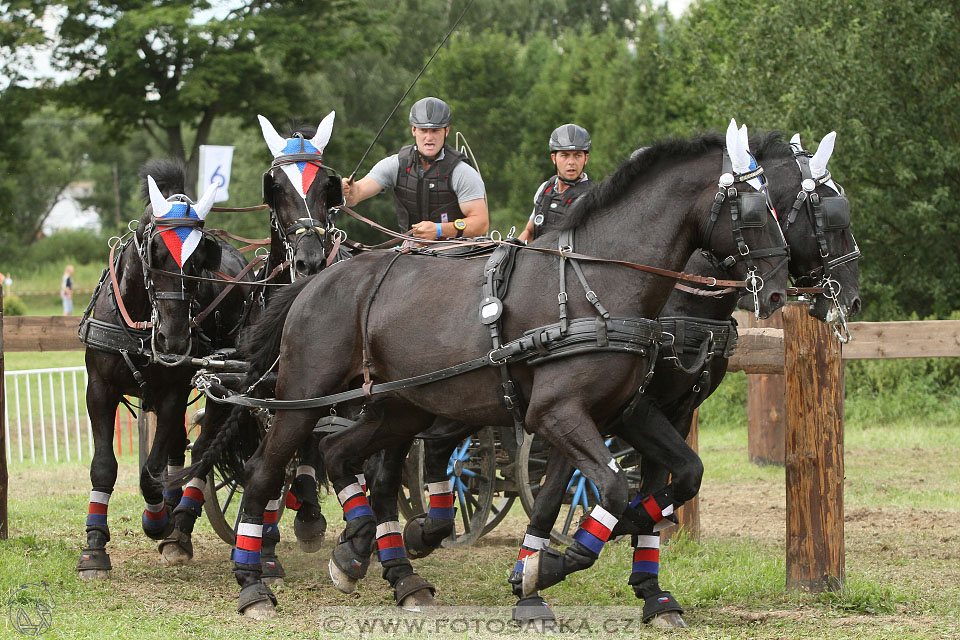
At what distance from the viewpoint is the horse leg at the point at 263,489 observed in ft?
19.0

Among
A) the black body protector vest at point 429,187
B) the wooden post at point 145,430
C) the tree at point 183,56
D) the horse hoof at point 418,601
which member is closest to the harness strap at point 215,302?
the black body protector vest at point 429,187

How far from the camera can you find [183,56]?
26484 mm

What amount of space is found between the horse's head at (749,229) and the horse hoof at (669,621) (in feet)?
5.08

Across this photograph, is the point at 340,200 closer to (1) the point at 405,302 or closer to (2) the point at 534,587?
(1) the point at 405,302

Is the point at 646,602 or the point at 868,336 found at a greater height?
the point at 868,336

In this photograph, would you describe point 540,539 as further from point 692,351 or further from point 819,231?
point 819,231

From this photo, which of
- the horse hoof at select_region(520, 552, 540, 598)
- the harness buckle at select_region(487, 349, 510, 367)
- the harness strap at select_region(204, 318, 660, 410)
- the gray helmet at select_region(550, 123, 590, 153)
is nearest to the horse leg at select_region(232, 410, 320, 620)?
the harness strap at select_region(204, 318, 660, 410)

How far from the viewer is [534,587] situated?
5.06m

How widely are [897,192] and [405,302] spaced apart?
9976 mm

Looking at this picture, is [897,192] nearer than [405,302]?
No

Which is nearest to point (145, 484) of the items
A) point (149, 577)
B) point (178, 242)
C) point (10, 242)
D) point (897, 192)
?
point (149, 577)

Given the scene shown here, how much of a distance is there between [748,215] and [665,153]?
1.82 ft

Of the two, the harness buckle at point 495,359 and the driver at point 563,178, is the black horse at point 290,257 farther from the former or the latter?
the harness buckle at point 495,359

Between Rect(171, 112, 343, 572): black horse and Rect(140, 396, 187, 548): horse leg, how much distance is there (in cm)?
14
